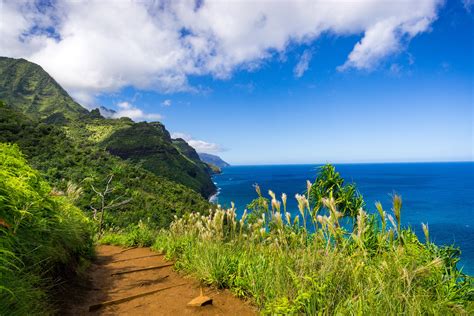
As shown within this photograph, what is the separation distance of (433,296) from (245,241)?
3.51 metres

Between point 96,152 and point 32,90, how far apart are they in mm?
135057

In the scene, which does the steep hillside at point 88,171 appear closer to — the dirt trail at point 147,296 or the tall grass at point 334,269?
the dirt trail at point 147,296

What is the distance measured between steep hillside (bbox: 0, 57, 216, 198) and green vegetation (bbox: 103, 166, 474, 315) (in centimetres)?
5668

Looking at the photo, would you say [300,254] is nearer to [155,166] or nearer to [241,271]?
[241,271]

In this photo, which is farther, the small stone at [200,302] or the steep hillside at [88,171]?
the steep hillside at [88,171]

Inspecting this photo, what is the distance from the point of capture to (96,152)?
5688cm

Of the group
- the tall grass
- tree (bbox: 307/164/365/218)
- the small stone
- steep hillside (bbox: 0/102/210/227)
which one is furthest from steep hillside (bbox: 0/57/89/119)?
the small stone

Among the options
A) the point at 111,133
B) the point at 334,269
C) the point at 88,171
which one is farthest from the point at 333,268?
the point at 111,133

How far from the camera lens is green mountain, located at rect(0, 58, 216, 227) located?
38.1m

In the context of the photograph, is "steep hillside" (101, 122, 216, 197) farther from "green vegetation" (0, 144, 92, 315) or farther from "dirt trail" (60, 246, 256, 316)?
"green vegetation" (0, 144, 92, 315)

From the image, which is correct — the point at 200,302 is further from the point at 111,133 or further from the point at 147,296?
the point at 111,133

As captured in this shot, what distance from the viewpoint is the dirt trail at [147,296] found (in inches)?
171

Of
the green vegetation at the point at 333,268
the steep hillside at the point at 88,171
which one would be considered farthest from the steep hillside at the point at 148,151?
the green vegetation at the point at 333,268

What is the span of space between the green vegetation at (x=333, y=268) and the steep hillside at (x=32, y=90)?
15126 centimetres
